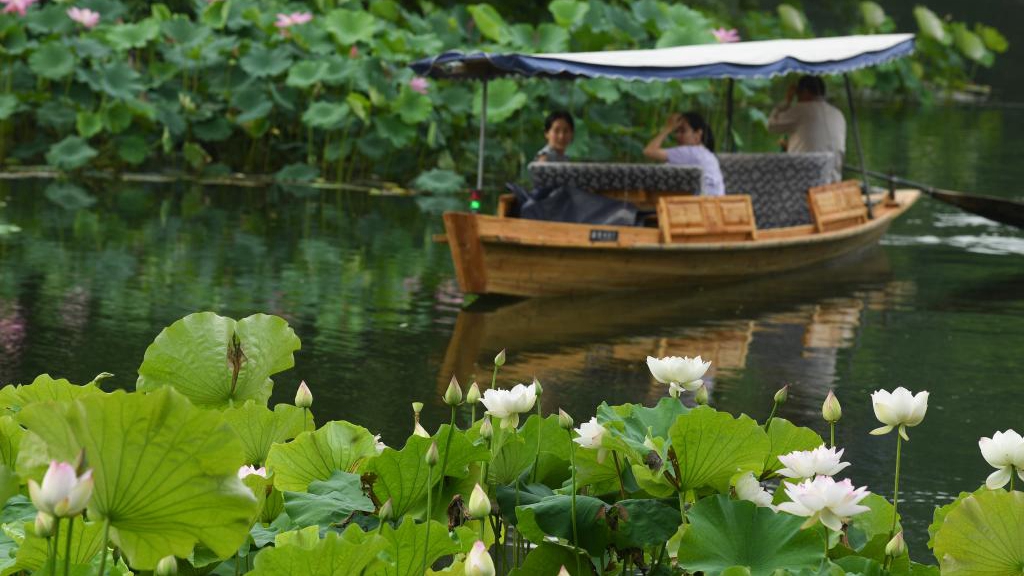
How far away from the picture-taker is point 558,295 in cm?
1015

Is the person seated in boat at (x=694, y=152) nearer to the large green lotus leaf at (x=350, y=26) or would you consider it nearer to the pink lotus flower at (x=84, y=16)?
the large green lotus leaf at (x=350, y=26)

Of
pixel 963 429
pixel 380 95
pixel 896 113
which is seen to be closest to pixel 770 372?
pixel 963 429

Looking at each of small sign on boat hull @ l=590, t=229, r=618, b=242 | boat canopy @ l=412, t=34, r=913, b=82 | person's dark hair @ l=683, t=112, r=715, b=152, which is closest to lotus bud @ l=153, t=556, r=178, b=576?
small sign on boat hull @ l=590, t=229, r=618, b=242

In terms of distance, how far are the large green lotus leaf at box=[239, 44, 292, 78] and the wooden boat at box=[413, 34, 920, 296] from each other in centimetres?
564

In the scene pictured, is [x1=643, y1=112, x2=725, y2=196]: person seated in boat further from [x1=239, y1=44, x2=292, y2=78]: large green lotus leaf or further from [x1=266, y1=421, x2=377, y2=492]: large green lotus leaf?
[x1=266, y1=421, x2=377, y2=492]: large green lotus leaf

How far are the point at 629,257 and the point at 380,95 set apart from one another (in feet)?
21.9

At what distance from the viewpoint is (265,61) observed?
55.6 feet

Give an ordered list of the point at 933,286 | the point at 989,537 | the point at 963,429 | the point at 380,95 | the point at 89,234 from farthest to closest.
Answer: the point at 380,95 → the point at 89,234 → the point at 933,286 → the point at 963,429 → the point at 989,537

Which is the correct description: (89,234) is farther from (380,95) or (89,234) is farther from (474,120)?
(474,120)

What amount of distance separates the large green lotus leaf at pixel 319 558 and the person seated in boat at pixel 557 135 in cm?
878

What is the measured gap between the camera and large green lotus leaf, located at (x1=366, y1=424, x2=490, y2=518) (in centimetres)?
266

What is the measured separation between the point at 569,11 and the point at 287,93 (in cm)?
308

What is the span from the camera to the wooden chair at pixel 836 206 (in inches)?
469

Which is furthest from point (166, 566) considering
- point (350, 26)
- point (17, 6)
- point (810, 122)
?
point (17, 6)
